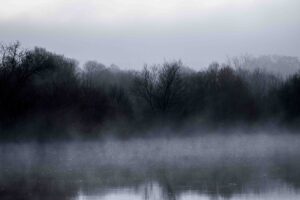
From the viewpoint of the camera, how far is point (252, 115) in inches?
1831

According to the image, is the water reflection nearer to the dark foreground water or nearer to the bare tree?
the dark foreground water

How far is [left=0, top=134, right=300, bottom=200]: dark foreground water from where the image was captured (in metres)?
18.6

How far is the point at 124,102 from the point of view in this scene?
4841 cm

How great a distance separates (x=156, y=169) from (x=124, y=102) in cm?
2243

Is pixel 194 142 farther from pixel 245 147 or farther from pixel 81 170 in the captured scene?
pixel 81 170

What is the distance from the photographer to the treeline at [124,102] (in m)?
36.1

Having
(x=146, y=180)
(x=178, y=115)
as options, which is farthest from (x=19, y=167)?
(x=178, y=115)

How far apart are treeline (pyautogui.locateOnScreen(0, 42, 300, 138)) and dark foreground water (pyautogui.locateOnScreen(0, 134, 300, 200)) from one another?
2093 millimetres

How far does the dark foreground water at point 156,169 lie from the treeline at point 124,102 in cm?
209

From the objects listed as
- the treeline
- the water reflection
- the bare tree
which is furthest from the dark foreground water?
the bare tree

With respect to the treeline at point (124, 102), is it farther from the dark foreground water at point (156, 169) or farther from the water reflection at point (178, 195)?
the water reflection at point (178, 195)

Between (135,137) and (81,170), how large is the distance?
42.6 ft

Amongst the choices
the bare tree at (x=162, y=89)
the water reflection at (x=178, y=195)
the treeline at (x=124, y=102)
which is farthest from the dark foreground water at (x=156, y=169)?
the bare tree at (x=162, y=89)

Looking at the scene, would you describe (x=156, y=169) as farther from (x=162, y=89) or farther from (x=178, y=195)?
(x=162, y=89)
